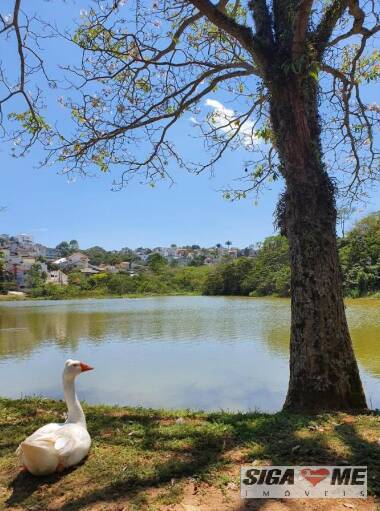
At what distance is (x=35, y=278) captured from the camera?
214ft

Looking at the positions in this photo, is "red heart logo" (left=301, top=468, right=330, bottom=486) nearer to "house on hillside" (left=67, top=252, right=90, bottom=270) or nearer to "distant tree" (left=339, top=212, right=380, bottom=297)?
"distant tree" (left=339, top=212, right=380, bottom=297)

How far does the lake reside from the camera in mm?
7207

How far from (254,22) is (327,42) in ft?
2.52

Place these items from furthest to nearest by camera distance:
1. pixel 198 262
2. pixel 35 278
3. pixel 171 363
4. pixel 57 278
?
pixel 198 262 < pixel 57 278 < pixel 35 278 < pixel 171 363

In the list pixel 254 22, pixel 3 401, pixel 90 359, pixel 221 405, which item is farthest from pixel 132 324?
pixel 254 22

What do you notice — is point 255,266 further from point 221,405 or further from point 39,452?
point 39,452

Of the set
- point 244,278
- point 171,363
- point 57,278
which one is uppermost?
point 57,278

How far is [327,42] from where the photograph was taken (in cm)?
439

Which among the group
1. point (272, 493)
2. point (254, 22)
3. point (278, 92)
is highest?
point (254, 22)

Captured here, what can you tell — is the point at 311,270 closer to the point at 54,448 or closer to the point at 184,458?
Answer: the point at 184,458

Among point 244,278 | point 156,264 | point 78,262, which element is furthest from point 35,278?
point 78,262

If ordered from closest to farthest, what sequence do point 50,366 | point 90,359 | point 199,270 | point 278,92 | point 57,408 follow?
point 278,92, point 57,408, point 50,366, point 90,359, point 199,270

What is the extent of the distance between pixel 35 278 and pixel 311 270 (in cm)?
6597

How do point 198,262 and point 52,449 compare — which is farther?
point 198,262
